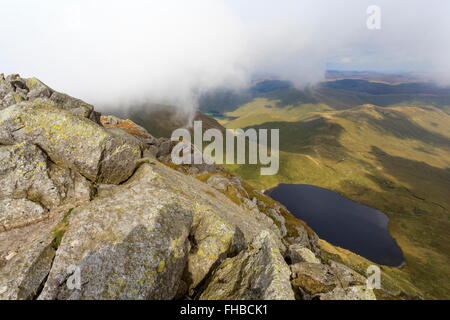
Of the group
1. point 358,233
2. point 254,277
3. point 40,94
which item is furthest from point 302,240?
point 358,233

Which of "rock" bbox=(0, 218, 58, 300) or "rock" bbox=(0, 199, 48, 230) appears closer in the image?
"rock" bbox=(0, 218, 58, 300)

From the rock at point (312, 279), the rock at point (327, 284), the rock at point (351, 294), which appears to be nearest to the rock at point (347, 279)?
the rock at point (327, 284)

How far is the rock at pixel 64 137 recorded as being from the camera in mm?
17516

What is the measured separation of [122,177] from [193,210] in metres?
8.44

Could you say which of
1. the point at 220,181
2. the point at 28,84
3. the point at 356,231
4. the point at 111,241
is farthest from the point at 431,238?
the point at 28,84

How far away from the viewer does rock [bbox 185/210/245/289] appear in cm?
1463

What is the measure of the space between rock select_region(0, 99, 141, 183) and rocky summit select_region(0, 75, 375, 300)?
2.9 inches

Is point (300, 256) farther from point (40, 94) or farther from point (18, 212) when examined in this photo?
point (40, 94)

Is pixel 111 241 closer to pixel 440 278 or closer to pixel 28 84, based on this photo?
pixel 28 84

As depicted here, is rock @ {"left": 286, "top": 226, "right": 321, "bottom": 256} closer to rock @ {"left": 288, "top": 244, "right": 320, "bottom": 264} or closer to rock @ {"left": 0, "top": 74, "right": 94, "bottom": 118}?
rock @ {"left": 288, "top": 244, "right": 320, "bottom": 264}

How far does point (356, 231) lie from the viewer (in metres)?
172

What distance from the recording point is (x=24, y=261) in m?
11.5

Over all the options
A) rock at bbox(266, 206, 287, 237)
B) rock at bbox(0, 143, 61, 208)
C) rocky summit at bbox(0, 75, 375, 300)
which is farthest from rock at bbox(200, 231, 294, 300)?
rock at bbox(266, 206, 287, 237)

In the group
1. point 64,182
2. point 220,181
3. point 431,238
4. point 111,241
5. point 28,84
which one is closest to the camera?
point 111,241
